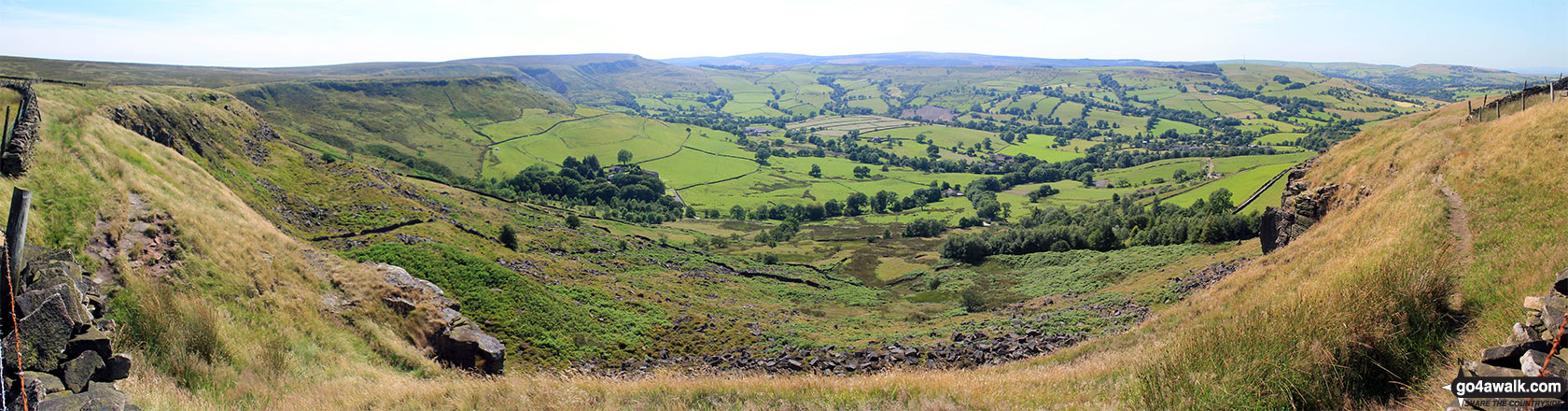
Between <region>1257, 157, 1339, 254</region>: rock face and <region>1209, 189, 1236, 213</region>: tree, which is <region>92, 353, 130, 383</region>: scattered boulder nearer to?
<region>1257, 157, 1339, 254</region>: rock face

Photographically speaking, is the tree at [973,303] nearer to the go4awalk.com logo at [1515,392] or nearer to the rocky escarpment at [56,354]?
the go4awalk.com logo at [1515,392]

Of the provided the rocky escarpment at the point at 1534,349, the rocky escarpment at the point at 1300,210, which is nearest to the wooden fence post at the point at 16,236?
the rocky escarpment at the point at 1534,349

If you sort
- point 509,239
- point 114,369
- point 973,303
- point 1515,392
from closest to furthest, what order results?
1. point 1515,392
2. point 114,369
3. point 973,303
4. point 509,239

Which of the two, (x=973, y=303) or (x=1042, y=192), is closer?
(x=973, y=303)

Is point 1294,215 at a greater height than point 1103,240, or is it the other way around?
point 1294,215

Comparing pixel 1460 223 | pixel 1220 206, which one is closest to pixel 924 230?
pixel 1220 206

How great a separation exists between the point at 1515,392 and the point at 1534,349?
1.06 metres

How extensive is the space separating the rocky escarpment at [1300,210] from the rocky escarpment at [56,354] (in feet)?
118

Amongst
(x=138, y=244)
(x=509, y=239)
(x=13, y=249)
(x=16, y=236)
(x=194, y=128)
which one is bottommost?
(x=509, y=239)

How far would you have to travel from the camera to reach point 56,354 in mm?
9477

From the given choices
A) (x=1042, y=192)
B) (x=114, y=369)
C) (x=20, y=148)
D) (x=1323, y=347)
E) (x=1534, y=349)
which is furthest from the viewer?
(x=1042, y=192)

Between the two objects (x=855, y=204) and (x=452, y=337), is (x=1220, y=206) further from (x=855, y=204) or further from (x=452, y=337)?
(x=855, y=204)

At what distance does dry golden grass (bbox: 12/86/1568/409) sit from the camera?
959cm

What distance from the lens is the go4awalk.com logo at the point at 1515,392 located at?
743 centimetres
